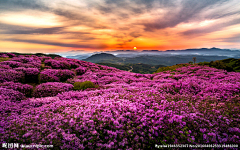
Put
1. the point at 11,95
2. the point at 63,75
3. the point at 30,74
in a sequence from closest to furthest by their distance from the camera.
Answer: the point at 11,95, the point at 30,74, the point at 63,75

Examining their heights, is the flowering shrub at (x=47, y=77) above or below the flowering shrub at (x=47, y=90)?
above

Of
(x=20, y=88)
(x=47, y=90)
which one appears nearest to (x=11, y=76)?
(x=20, y=88)

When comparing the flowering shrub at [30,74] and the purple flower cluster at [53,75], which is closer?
the flowering shrub at [30,74]

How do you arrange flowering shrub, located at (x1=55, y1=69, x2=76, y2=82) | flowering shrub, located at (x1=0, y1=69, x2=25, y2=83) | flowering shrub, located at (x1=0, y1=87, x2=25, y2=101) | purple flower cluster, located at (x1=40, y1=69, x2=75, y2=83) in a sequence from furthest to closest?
flowering shrub, located at (x1=55, y1=69, x2=76, y2=82), purple flower cluster, located at (x1=40, y1=69, x2=75, y2=83), flowering shrub, located at (x1=0, y1=69, x2=25, y2=83), flowering shrub, located at (x1=0, y1=87, x2=25, y2=101)

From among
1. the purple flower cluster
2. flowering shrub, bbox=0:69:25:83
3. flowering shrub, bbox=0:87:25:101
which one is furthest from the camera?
the purple flower cluster

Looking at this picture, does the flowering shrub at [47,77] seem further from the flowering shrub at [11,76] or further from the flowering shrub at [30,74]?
the flowering shrub at [11,76]

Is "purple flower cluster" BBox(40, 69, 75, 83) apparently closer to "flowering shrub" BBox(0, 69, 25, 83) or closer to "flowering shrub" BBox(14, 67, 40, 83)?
"flowering shrub" BBox(14, 67, 40, 83)

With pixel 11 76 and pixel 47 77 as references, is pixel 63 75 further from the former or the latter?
pixel 11 76

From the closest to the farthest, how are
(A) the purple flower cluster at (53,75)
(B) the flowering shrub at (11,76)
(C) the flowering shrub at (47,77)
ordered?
(B) the flowering shrub at (11,76)
(C) the flowering shrub at (47,77)
(A) the purple flower cluster at (53,75)

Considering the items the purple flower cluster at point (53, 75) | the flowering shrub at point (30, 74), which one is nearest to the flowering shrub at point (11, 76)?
the flowering shrub at point (30, 74)

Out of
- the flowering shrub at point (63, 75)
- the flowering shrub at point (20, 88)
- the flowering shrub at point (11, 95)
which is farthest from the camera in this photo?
the flowering shrub at point (63, 75)

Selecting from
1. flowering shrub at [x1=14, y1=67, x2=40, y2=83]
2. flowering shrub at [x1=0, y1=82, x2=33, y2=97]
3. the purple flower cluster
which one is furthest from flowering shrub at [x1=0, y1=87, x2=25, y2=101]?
flowering shrub at [x1=14, y1=67, x2=40, y2=83]

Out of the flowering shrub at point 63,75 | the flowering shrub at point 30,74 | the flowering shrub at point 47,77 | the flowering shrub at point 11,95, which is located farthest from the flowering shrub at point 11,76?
the flowering shrub at point 11,95

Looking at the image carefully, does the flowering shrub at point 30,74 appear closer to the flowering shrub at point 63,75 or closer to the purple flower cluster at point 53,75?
the purple flower cluster at point 53,75
